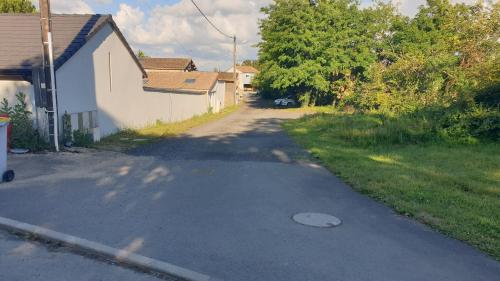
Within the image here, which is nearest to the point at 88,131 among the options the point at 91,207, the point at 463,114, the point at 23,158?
the point at 23,158

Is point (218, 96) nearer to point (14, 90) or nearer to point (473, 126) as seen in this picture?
point (14, 90)

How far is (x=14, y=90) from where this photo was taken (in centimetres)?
1227

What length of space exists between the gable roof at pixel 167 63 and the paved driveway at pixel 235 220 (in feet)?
144

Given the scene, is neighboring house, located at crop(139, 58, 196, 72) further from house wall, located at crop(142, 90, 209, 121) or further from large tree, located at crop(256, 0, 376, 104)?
house wall, located at crop(142, 90, 209, 121)

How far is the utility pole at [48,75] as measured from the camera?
11.0 metres

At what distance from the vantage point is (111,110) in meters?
16.2

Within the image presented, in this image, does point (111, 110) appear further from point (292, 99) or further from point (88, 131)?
point (292, 99)

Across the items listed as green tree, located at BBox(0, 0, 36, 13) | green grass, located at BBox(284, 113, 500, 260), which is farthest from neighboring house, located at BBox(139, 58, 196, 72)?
green grass, located at BBox(284, 113, 500, 260)

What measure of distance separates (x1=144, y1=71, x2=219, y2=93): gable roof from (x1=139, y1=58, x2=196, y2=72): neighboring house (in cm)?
1256

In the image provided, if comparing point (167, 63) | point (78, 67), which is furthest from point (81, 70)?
point (167, 63)

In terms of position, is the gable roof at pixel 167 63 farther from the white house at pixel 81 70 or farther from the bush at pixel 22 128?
the bush at pixel 22 128

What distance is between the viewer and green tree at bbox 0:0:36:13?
2860 cm

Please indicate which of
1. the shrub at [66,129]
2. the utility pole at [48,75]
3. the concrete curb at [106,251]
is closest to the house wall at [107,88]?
the shrub at [66,129]

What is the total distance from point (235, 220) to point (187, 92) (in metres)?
23.5
